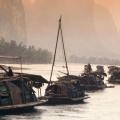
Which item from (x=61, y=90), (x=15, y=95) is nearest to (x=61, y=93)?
(x=61, y=90)

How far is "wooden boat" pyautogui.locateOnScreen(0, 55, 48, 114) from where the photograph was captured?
1551 inches

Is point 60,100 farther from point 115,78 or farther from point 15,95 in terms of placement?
point 115,78

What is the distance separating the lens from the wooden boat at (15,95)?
39.4 metres

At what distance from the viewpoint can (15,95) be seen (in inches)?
1610

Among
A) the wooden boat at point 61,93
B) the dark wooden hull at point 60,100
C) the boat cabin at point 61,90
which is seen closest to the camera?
the dark wooden hull at point 60,100

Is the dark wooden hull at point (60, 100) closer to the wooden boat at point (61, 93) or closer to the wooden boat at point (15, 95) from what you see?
the wooden boat at point (61, 93)

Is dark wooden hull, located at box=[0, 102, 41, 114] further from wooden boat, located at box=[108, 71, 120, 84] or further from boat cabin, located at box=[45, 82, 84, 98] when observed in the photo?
wooden boat, located at box=[108, 71, 120, 84]

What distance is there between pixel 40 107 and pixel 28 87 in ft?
14.5

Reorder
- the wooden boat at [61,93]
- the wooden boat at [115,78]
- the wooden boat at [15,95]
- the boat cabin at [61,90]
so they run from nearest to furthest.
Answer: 1. the wooden boat at [15,95]
2. the wooden boat at [61,93]
3. the boat cabin at [61,90]
4. the wooden boat at [115,78]

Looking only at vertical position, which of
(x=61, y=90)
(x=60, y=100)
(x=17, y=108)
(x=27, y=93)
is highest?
(x=61, y=90)

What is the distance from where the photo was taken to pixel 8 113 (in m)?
39.2

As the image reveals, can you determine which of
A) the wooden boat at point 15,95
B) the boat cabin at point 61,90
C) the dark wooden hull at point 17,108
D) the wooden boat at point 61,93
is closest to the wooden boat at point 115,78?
the wooden boat at point 61,93

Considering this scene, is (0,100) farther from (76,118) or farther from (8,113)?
(76,118)

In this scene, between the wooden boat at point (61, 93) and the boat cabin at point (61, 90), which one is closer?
the wooden boat at point (61, 93)
